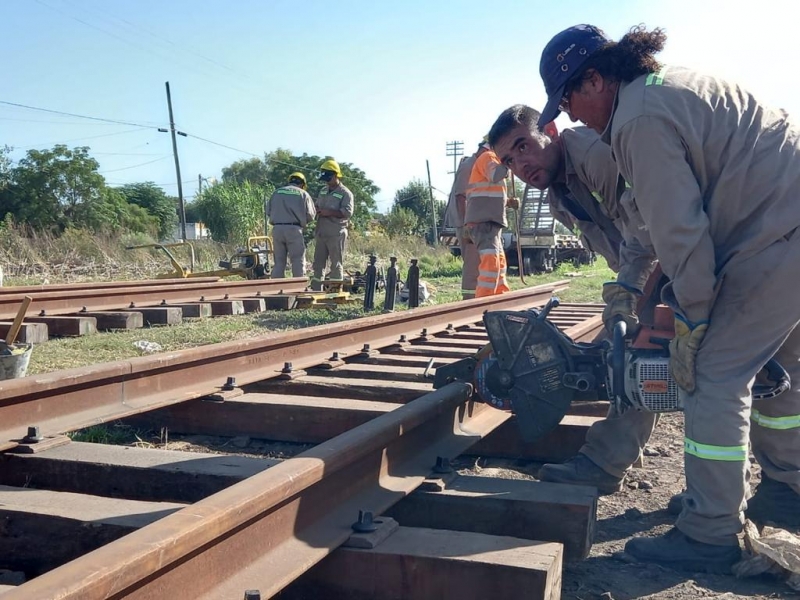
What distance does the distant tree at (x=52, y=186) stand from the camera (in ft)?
133

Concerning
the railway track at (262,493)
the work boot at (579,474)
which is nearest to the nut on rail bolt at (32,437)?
the railway track at (262,493)

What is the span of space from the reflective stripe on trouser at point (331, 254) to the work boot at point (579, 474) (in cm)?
927

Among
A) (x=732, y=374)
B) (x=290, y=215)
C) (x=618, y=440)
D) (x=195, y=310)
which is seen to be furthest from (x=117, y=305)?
(x=732, y=374)

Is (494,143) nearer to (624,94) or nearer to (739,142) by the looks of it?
(624,94)

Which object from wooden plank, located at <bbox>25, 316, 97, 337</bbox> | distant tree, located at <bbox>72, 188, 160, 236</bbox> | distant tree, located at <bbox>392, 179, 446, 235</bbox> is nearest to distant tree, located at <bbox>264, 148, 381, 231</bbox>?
distant tree, located at <bbox>392, 179, 446, 235</bbox>

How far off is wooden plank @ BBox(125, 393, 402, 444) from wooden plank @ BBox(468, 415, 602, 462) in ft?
1.63

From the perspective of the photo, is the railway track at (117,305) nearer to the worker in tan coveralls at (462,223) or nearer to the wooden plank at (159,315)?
the wooden plank at (159,315)

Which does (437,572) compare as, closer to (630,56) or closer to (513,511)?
(513,511)

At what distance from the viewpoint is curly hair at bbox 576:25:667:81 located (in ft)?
9.30

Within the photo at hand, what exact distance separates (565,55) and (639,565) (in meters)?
1.82

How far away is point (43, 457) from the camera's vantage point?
9.27 feet

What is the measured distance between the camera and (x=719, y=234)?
9.12ft

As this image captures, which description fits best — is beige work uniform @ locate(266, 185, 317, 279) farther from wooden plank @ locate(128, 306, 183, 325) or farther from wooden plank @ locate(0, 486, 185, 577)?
wooden plank @ locate(0, 486, 185, 577)

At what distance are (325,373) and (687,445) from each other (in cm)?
245
